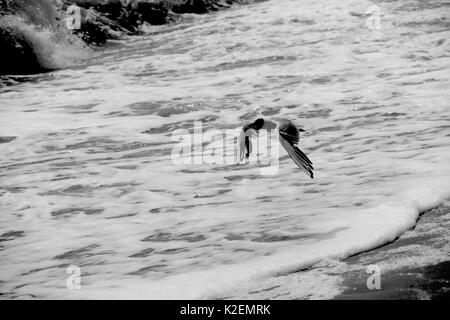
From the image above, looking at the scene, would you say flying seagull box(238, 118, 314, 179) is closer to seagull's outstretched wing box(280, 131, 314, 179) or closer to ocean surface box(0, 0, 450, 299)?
seagull's outstretched wing box(280, 131, 314, 179)

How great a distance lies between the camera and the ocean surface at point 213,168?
2951 millimetres

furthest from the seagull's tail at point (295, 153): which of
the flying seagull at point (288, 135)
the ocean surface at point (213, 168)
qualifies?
the ocean surface at point (213, 168)

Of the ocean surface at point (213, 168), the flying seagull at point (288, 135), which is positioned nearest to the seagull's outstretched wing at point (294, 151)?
the flying seagull at point (288, 135)

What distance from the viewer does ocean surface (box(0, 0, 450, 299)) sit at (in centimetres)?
295

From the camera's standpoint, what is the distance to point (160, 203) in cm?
392

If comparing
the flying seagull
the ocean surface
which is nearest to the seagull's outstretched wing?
the flying seagull

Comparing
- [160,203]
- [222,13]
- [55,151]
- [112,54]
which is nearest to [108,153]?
[55,151]

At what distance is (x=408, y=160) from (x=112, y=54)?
7117 millimetres

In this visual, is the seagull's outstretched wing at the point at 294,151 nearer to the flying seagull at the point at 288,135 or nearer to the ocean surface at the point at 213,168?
the flying seagull at the point at 288,135

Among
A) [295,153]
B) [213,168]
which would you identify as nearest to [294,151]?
[295,153]

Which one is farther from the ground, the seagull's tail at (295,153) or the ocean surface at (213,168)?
the seagull's tail at (295,153)

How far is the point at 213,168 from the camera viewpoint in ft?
15.1

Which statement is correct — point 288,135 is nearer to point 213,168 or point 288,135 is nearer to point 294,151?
point 294,151

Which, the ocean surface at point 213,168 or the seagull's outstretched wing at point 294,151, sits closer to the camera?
Result: the seagull's outstretched wing at point 294,151
